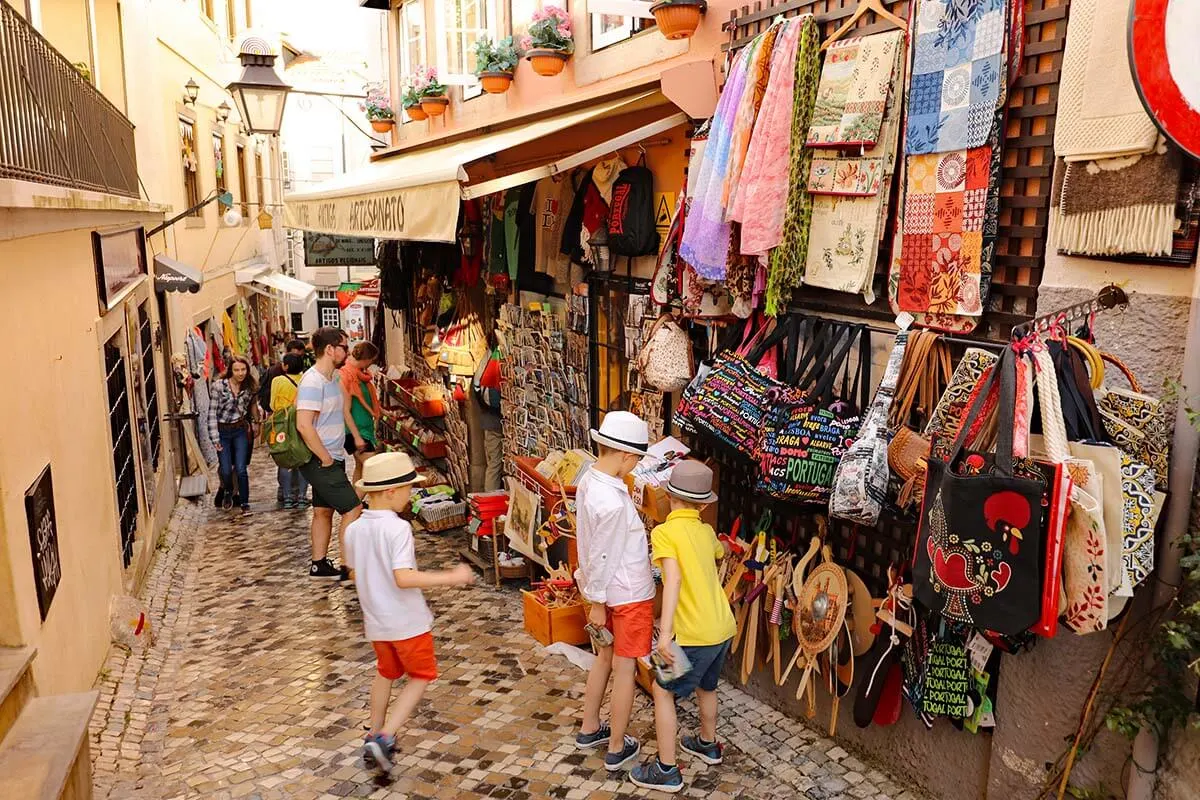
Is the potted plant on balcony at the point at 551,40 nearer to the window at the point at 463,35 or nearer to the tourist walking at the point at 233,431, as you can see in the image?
the window at the point at 463,35

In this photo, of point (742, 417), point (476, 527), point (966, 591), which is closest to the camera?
point (966, 591)

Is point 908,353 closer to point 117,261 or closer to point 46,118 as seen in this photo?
point 46,118

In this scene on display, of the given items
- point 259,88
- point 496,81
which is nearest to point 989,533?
point 496,81

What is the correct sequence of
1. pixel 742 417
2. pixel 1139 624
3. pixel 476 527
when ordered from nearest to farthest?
pixel 1139 624 < pixel 742 417 < pixel 476 527

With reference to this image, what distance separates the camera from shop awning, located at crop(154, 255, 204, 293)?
11702 millimetres

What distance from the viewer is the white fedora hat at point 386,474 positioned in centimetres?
464

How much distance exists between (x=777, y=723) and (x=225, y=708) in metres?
3.41

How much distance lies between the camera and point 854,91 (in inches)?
170

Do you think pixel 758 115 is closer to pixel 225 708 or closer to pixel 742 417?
pixel 742 417

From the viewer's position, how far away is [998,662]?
3.99 m

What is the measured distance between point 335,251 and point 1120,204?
42.6 ft

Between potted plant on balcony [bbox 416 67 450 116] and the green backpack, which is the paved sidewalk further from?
potted plant on balcony [bbox 416 67 450 116]

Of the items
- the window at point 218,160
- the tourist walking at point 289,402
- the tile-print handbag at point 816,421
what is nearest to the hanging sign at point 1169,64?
the tile-print handbag at point 816,421

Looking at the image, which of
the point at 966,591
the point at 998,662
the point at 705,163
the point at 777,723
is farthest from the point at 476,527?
the point at 966,591
